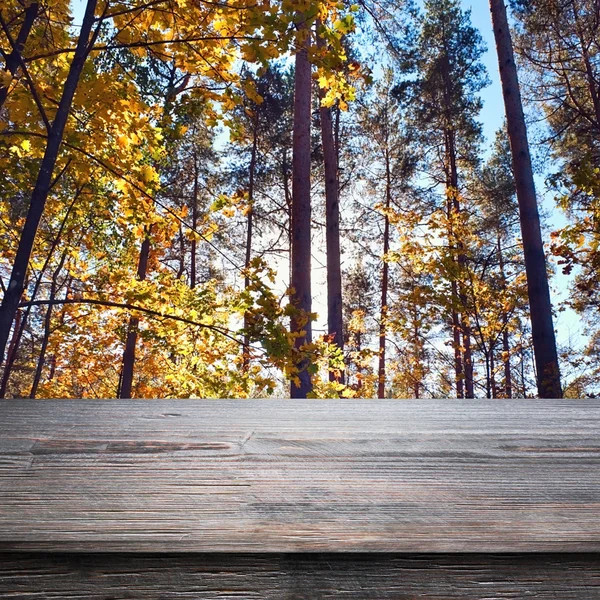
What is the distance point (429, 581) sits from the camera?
0.66 metres

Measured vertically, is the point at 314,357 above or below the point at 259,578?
above

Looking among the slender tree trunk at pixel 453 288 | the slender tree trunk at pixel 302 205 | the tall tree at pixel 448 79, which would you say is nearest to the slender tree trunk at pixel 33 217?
the slender tree trunk at pixel 302 205

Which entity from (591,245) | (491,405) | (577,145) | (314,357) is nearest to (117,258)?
(314,357)

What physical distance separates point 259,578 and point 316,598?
0.07m

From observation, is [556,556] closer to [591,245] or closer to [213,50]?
[213,50]

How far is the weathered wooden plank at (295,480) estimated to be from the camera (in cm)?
70

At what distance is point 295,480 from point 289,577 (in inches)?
6.3

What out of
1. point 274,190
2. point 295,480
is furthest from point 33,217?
point 274,190

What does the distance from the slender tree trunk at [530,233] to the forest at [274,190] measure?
0.03 m

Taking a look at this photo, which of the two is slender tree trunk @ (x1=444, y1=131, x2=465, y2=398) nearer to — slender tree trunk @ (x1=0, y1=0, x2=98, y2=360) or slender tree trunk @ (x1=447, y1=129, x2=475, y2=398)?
slender tree trunk @ (x1=447, y1=129, x2=475, y2=398)

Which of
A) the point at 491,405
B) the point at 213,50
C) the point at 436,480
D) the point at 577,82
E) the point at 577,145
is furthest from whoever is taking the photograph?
the point at 577,145

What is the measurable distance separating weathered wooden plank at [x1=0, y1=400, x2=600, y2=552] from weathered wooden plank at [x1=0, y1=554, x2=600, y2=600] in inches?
0.6

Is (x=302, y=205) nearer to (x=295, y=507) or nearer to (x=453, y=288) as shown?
(x=453, y=288)

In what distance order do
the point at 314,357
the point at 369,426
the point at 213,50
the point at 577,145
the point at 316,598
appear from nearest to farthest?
the point at 316,598, the point at 369,426, the point at 213,50, the point at 314,357, the point at 577,145
